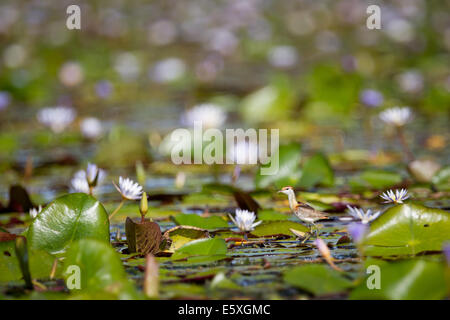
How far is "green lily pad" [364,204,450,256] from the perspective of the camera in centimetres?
179

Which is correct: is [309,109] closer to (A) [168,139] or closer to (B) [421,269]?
(A) [168,139]

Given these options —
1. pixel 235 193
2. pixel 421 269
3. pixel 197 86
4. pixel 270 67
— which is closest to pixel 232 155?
pixel 235 193

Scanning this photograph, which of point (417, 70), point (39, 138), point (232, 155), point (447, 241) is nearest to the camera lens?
point (447, 241)

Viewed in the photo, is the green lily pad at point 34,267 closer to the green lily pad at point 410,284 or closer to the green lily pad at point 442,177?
the green lily pad at point 410,284

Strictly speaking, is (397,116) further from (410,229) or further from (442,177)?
(410,229)

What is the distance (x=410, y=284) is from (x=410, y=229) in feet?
1.12

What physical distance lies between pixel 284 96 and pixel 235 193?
7.86ft

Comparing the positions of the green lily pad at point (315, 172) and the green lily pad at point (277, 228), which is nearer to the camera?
the green lily pad at point (277, 228)

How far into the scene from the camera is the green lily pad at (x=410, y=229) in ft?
5.86

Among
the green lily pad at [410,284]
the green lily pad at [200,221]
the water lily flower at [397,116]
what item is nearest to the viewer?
the green lily pad at [410,284]

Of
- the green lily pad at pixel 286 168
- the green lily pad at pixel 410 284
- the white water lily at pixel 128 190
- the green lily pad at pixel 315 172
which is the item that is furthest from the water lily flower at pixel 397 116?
the green lily pad at pixel 410 284

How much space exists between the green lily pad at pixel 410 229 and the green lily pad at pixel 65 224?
28.6 inches

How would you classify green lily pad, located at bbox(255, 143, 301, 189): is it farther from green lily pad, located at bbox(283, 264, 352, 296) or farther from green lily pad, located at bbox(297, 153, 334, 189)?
green lily pad, located at bbox(283, 264, 352, 296)
